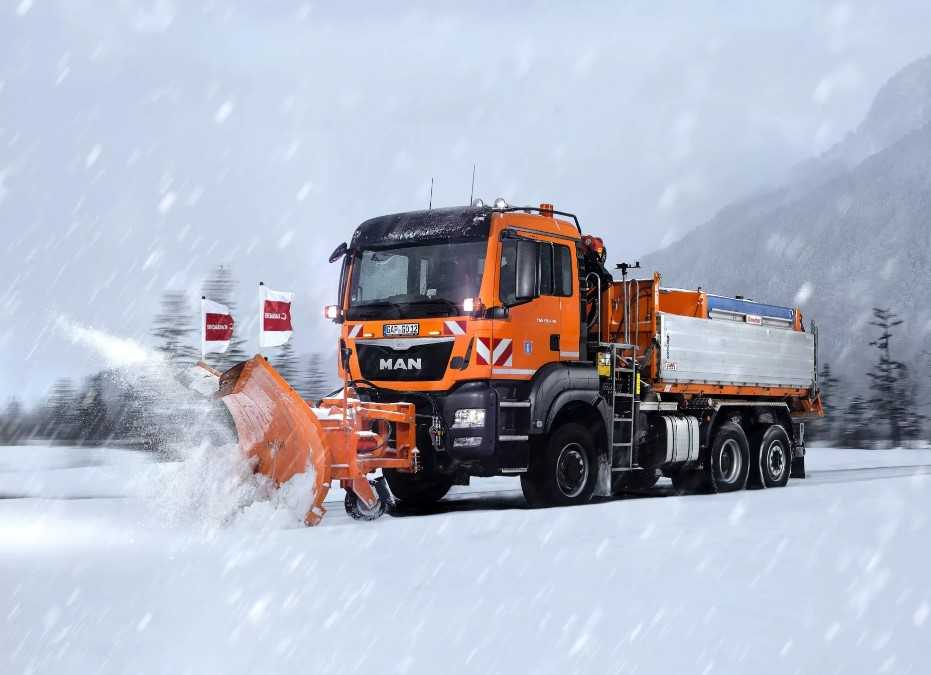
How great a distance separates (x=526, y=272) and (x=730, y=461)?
225 inches

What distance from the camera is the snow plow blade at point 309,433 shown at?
10.4m

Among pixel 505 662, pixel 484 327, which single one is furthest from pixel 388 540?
pixel 505 662

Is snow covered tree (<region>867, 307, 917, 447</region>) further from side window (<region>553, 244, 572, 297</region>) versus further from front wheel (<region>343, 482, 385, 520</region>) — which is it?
front wheel (<region>343, 482, 385, 520</region>)

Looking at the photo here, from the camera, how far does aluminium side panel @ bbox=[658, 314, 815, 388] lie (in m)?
14.3

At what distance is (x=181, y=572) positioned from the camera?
7.38 meters

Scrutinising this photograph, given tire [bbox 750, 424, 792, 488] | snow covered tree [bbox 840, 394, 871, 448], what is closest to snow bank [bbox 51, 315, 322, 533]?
tire [bbox 750, 424, 792, 488]

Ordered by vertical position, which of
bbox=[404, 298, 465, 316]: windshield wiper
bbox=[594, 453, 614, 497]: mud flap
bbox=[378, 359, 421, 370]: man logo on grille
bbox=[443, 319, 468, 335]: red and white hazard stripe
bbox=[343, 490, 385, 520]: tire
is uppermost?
bbox=[404, 298, 465, 316]: windshield wiper

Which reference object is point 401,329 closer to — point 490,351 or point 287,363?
point 490,351

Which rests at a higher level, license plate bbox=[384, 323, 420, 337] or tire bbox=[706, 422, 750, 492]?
license plate bbox=[384, 323, 420, 337]

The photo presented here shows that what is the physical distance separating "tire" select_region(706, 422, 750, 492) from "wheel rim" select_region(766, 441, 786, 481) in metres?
0.55

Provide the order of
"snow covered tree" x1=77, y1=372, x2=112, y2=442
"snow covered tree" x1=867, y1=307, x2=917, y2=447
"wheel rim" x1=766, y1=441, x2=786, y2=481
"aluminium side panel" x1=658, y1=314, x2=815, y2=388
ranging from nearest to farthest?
"aluminium side panel" x1=658, y1=314, x2=815, y2=388 → "wheel rim" x1=766, y1=441, x2=786, y2=481 → "snow covered tree" x1=77, y1=372, x2=112, y2=442 → "snow covered tree" x1=867, y1=307, x2=917, y2=447

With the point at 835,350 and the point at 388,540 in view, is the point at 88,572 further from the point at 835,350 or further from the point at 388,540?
the point at 835,350

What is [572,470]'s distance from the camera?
491 inches

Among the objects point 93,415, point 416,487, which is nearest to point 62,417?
→ point 93,415
